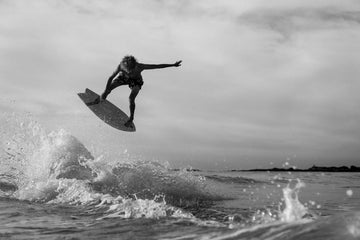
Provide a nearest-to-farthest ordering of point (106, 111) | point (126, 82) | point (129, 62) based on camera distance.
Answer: point (129, 62), point (126, 82), point (106, 111)

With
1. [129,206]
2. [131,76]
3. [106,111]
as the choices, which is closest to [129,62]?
[131,76]

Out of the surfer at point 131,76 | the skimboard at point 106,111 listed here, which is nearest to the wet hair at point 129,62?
the surfer at point 131,76

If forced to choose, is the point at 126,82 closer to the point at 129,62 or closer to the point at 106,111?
the point at 129,62

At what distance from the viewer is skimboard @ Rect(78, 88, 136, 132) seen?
49.4ft

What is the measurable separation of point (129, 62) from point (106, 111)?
2659 millimetres

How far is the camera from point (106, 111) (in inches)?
601

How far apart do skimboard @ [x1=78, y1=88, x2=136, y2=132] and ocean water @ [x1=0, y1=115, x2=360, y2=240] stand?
130 cm

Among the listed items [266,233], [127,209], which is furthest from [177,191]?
[266,233]

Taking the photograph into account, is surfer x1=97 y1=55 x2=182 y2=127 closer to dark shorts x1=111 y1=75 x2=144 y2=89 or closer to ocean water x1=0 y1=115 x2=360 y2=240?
dark shorts x1=111 y1=75 x2=144 y2=89

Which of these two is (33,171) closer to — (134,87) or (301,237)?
(134,87)

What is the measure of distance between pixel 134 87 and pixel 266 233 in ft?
31.8

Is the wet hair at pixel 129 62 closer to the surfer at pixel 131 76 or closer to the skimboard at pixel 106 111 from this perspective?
the surfer at pixel 131 76

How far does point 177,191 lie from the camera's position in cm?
1232

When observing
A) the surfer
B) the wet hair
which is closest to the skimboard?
the surfer
